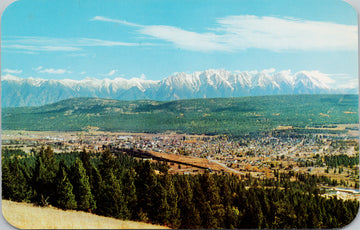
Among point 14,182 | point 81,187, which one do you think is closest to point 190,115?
point 81,187

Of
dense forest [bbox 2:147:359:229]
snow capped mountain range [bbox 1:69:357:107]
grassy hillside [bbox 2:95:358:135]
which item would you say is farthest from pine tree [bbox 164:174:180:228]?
snow capped mountain range [bbox 1:69:357:107]

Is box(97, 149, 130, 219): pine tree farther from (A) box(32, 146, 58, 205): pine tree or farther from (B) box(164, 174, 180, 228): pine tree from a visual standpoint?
(A) box(32, 146, 58, 205): pine tree

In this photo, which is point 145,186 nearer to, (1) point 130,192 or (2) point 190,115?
(1) point 130,192

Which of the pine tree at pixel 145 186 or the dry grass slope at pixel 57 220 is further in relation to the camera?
the pine tree at pixel 145 186

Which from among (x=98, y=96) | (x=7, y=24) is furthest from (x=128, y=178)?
(x=7, y=24)

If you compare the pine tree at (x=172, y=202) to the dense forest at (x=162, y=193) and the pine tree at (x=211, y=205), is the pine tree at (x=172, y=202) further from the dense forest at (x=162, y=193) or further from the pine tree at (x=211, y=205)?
the pine tree at (x=211, y=205)

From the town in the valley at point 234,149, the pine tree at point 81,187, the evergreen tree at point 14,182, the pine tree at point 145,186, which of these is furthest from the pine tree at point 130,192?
the evergreen tree at point 14,182
